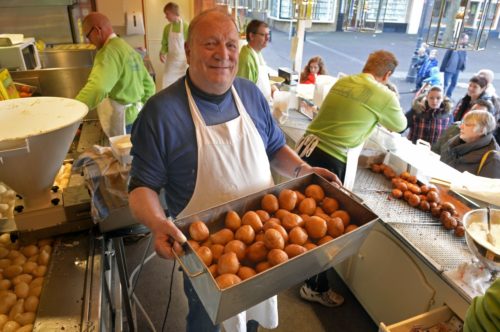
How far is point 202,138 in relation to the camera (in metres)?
1.11

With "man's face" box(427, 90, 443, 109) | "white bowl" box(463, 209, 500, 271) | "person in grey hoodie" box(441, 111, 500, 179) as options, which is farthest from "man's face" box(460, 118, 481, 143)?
"white bowl" box(463, 209, 500, 271)

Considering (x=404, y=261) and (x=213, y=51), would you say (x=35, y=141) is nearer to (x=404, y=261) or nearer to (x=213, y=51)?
(x=213, y=51)

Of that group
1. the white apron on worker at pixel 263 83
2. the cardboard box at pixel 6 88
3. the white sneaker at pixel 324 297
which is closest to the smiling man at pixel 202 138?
the white sneaker at pixel 324 297

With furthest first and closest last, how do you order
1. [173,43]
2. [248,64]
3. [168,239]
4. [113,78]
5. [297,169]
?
[173,43]
[248,64]
[113,78]
[297,169]
[168,239]

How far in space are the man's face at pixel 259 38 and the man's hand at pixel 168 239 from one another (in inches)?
85.7

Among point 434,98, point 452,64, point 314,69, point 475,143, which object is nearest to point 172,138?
point 475,143

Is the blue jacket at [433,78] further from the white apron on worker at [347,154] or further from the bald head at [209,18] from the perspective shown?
the bald head at [209,18]

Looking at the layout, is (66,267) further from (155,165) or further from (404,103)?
(404,103)

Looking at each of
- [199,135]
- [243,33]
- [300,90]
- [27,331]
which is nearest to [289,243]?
[199,135]

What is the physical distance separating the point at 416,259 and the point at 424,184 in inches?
21.4

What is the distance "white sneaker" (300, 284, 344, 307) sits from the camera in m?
2.07

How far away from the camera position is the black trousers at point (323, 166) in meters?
2.01

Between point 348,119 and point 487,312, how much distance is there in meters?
1.37

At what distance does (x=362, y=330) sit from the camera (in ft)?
6.39
